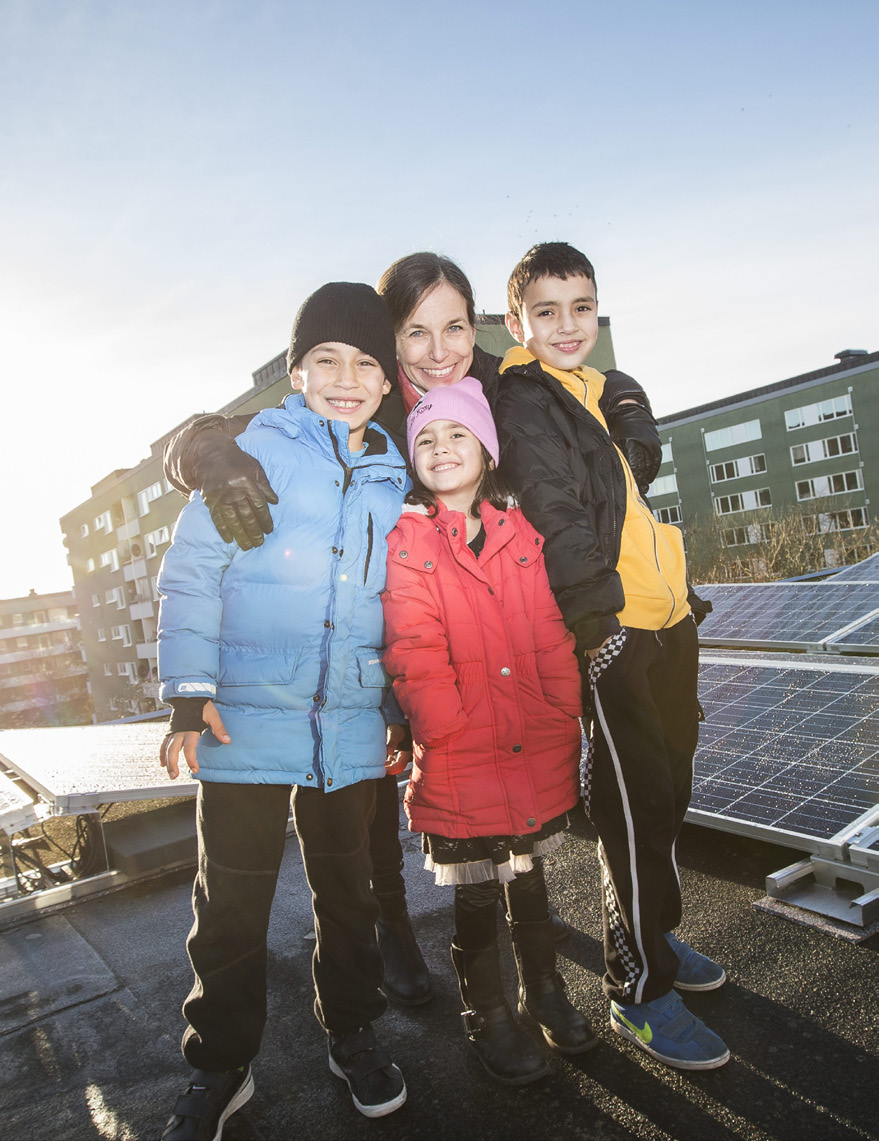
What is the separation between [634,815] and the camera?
213 cm

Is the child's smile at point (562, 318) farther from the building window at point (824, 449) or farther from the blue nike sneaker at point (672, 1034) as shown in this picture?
the building window at point (824, 449)

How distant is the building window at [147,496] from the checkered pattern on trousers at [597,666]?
1467 inches

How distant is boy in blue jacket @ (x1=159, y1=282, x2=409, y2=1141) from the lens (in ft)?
6.45

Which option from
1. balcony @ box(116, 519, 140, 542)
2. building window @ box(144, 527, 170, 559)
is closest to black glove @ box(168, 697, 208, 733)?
building window @ box(144, 527, 170, 559)

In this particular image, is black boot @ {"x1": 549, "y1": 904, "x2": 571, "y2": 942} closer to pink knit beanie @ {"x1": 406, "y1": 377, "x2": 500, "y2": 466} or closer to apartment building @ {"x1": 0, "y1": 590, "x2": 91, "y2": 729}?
pink knit beanie @ {"x1": 406, "y1": 377, "x2": 500, "y2": 466}

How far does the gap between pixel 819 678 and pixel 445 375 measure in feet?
8.99

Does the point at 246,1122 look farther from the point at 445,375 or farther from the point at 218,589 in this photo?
the point at 445,375

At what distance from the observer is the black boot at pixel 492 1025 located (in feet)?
6.62

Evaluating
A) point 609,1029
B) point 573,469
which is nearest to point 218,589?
point 573,469

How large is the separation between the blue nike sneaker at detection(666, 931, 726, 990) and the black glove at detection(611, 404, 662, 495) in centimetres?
148

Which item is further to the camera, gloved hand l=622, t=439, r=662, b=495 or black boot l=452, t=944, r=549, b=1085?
gloved hand l=622, t=439, r=662, b=495

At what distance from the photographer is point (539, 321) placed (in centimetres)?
252

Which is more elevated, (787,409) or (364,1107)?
(787,409)

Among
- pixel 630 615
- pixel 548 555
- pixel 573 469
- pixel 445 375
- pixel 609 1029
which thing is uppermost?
pixel 445 375
